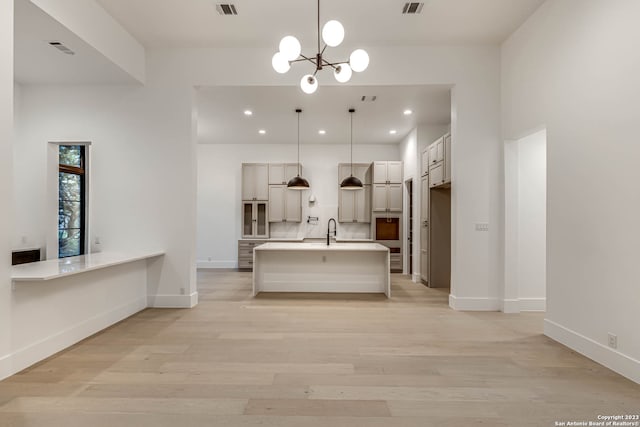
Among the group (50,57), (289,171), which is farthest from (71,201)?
(289,171)

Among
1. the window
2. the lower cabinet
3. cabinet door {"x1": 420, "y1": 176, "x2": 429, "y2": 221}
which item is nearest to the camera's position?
the window

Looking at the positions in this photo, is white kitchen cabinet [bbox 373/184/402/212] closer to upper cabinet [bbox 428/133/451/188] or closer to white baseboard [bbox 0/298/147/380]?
upper cabinet [bbox 428/133/451/188]

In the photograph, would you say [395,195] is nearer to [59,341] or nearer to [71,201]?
[71,201]

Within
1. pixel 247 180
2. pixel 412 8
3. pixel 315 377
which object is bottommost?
pixel 315 377

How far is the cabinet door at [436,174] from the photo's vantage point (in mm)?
5531

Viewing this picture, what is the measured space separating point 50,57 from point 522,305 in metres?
6.35

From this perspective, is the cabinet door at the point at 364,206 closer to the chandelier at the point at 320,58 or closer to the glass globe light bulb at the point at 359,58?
the chandelier at the point at 320,58

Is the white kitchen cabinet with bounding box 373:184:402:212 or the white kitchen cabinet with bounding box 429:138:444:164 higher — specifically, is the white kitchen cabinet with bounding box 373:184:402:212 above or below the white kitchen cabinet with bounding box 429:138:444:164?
below

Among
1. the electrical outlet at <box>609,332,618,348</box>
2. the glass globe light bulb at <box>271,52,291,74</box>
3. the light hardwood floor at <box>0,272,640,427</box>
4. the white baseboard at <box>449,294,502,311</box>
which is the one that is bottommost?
the light hardwood floor at <box>0,272,640,427</box>

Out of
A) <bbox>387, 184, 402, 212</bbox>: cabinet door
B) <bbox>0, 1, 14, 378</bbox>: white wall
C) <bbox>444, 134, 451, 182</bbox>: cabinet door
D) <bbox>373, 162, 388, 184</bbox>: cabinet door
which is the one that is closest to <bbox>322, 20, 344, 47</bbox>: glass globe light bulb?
<bbox>0, 1, 14, 378</bbox>: white wall

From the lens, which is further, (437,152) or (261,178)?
(261,178)

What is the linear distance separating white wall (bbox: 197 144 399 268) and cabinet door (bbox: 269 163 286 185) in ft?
1.32

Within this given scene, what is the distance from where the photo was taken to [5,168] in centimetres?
258

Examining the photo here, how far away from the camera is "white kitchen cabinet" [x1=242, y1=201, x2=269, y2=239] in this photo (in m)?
8.16
